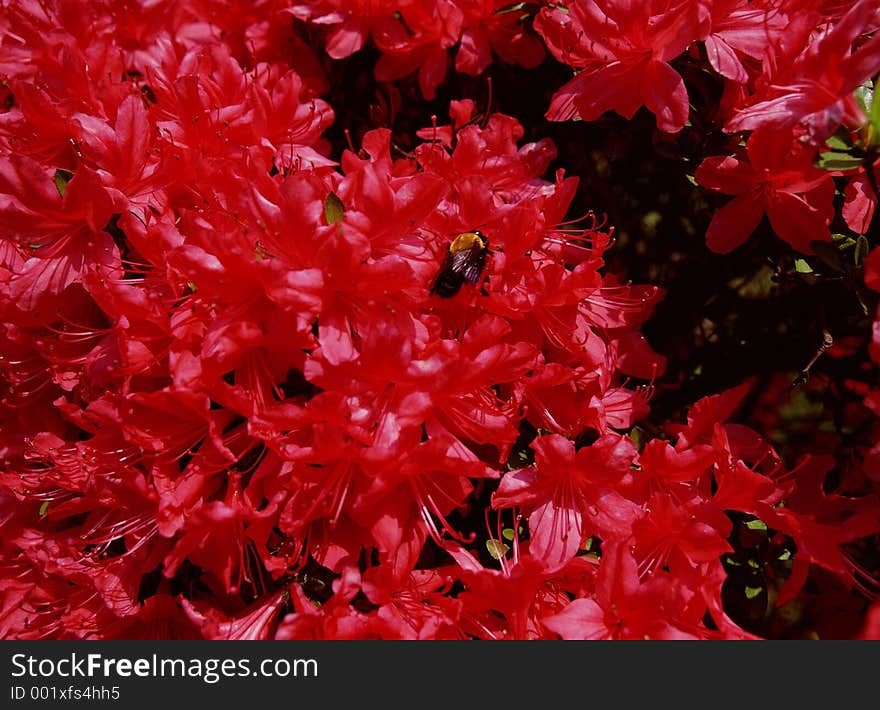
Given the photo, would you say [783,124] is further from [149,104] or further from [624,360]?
[149,104]

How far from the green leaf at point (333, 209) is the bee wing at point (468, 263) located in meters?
0.24

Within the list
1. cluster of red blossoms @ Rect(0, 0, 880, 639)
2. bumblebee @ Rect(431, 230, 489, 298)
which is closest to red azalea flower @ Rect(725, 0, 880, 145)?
cluster of red blossoms @ Rect(0, 0, 880, 639)

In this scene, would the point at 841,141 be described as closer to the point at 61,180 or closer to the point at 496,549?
the point at 496,549

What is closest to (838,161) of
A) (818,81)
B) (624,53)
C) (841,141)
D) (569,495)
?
(841,141)

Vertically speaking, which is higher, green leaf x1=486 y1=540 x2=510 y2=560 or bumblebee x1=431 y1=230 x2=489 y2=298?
bumblebee x1=431 y1=230 x2=489 y2=298

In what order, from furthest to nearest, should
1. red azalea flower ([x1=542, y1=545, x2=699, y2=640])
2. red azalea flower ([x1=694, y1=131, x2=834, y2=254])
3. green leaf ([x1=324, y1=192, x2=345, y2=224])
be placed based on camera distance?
red azalea flower ([x1=694, y1=131, x2=834, y2=254]) < green leaf ([x1=324, y1=192, x2=345, y2=224]) < red azalea flower ([x1=542, y1=545, x2=699, y2=640])

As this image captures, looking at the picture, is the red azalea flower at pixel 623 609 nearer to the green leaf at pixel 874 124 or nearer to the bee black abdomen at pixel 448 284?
the bee black abdomen at pixel 448 284

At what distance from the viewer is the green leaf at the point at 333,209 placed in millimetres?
1518

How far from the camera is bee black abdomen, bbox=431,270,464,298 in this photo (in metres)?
1.61

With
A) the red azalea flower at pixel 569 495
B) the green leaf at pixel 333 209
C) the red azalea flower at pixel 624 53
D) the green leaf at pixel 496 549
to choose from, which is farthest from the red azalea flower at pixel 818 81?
the green leaf at pixel 496 549

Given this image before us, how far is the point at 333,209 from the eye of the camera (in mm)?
1521

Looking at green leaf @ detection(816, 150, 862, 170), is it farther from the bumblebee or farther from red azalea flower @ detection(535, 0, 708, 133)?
the bumblebee

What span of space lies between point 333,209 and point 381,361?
0.30 m

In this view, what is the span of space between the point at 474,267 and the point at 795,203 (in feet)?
2.29
